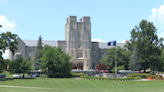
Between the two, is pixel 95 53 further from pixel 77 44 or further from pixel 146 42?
pixel 146 42

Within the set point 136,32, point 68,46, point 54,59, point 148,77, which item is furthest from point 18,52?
point 148,77

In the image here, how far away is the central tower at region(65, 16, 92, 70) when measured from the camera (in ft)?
318

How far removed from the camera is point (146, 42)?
69375mm

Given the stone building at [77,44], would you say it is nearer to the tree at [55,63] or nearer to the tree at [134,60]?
the tree at [134,60]

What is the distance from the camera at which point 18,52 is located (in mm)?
99000

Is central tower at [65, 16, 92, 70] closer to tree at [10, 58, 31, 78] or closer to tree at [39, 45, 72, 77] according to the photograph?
tree at [39, 45, 72, 77]

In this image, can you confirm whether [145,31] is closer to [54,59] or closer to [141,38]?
[141,38]

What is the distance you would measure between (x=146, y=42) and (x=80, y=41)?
34286 millimetres

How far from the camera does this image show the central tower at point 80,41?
97000mm

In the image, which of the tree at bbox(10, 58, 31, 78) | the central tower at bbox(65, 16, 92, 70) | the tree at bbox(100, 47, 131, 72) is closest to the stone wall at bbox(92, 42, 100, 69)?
the central tower at bbox(65, 16, 92, 70)

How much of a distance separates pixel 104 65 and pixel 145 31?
20307 mm

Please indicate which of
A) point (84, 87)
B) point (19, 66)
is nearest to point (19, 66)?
point (19, 66)

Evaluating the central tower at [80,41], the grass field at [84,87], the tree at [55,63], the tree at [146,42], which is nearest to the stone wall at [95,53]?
the central tower at [80,41]

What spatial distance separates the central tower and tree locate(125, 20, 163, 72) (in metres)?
29.3
